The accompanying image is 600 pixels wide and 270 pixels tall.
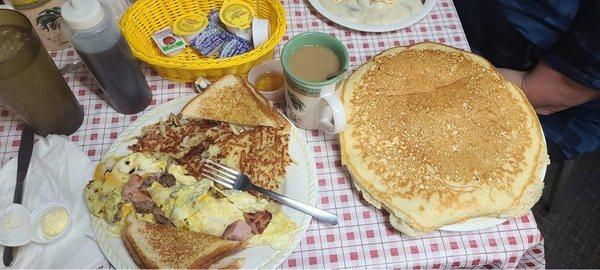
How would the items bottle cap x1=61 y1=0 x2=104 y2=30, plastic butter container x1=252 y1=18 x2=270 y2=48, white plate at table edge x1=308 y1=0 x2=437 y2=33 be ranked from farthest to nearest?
1. white plate at table edge x1=308 y1=0 x2=437 y2=33
2. plastic butter container x1=252 y1=18 x2=270 y2=48
3. bottle cap x1=61 y1=0 x2=104 y2=30

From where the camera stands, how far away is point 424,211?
1.07m

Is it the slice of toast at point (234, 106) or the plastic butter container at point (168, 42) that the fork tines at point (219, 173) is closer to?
the slice of toast at point (234, 106)

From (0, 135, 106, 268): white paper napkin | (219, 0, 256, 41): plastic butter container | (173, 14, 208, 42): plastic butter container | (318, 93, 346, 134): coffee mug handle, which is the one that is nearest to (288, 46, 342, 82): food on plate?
(318, 93, 346, 134): coffee mug handle

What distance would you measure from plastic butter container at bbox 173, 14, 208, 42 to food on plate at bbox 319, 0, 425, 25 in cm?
43

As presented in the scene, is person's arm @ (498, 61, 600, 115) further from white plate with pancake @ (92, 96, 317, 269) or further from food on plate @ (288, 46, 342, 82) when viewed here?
white plate with pancake @ (92, 96, 317, 269)

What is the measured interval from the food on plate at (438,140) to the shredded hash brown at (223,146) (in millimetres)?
188

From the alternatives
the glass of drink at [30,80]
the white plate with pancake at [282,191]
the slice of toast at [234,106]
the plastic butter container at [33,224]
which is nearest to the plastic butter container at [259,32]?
the slice of toast at [234,106]

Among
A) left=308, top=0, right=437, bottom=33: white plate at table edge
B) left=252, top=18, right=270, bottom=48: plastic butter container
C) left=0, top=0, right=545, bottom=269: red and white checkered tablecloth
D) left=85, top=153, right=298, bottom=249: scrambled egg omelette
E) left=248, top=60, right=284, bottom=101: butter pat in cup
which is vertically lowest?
left=0, top=0, right=545, bottom=269: red and white checkered tablecloth

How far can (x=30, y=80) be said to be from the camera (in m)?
1.08

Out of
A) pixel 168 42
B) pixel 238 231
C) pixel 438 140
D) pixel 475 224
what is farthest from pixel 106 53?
pixel 475 224

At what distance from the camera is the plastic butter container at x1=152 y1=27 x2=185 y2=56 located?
140cm

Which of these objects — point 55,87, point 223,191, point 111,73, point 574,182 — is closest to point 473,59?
point 223,191

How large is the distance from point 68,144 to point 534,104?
145 cm

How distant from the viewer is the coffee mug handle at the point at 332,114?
1.06 m
